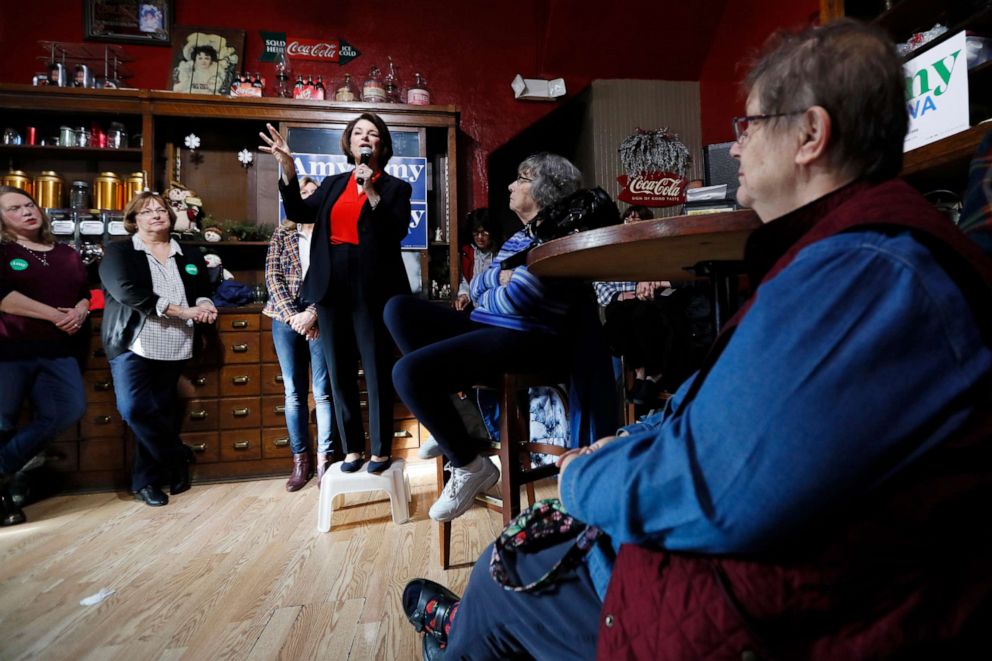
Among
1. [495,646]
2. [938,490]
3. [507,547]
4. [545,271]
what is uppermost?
[545,271]

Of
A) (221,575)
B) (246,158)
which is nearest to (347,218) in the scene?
(221,575)

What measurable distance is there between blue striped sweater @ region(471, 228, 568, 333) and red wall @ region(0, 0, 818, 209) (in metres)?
2.73

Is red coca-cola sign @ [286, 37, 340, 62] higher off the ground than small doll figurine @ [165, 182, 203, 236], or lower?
higher

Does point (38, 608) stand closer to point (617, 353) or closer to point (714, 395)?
point (714, 395)

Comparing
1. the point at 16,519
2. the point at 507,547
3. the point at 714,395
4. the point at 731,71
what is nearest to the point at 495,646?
the point at 507,547

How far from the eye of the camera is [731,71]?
13.9 feet

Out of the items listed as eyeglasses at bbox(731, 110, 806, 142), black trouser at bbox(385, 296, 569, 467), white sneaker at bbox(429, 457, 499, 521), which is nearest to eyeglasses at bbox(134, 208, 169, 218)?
black trouser at bbox(385, 296, 569, 467)

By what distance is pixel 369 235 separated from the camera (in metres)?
2.30

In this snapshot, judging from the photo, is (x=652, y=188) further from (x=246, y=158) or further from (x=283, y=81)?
(x=246, y=158)

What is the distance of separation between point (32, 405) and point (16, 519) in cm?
65

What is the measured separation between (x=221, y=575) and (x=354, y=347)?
3.17 ft

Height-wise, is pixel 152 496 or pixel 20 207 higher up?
pixel 20 207

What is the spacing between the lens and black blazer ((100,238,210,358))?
268 centimetres

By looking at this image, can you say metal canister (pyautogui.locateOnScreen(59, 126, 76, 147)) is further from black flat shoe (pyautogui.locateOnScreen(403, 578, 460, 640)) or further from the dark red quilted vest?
the dark red quilted vest
